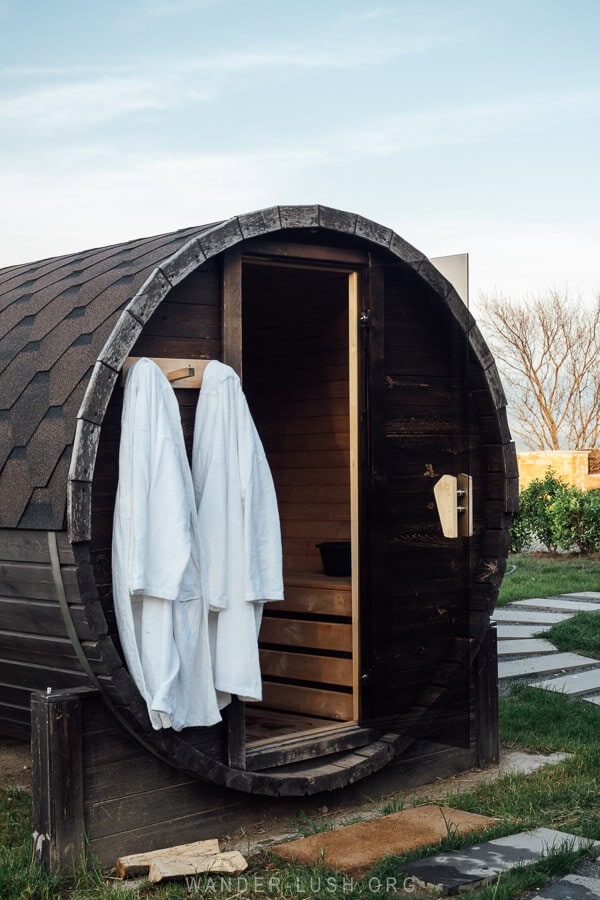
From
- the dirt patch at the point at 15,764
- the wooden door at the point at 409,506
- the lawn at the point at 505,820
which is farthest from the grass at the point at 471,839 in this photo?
the wooden door at the point at 409,506

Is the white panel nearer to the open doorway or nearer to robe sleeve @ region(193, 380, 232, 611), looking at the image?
the open doorway

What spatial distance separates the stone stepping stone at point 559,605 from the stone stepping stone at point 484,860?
5.68m

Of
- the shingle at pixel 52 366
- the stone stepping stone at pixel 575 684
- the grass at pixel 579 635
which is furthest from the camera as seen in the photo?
the grass at pixel 579 635

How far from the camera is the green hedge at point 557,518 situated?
45.7 ft

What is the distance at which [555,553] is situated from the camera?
1447cm

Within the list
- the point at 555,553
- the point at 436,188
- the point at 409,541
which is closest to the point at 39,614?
the point at 409,541

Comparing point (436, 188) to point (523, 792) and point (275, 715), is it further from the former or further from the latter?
point (523, 792)

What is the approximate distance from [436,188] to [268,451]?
6.73 meters

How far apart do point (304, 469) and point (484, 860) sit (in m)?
3.25

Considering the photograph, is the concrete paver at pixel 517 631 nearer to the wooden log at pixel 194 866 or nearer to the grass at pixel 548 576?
the grass at pixel 548 576

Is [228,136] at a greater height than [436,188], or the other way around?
[436,188]

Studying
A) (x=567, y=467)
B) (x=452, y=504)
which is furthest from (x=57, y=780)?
(x=567, y=467)

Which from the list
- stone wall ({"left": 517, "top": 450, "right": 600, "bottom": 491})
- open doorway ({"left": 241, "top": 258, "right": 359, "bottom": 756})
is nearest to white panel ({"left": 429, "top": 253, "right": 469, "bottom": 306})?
open doorway ({"left": 241, "top": 258, "right": 359, "bottom": 756})

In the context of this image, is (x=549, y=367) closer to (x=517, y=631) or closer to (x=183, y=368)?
(x=517, y=631)
